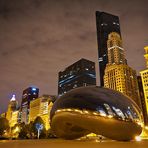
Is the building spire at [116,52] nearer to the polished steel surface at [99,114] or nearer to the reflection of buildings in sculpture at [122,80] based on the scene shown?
the reflection of buildings in sculpture at [122,80]

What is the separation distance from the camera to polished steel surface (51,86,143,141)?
57.9ft

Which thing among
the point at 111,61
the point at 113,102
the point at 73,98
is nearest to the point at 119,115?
the point at 113,102

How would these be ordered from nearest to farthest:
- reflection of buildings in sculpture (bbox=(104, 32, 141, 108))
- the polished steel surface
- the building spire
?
the polished steel surface < reflection of buildings in sculpture (bbox=(104, 32, 141, 108)) < the building spire

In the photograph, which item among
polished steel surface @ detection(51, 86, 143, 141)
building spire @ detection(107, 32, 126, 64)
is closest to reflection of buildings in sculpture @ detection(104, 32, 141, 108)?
building spire @ detection(107, 32, 126, 64)

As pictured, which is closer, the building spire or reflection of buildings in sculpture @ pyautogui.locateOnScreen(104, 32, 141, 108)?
reflection of buildings in sculpture @ pyautogui.locateOnScreen(104, 32, 141, 108)

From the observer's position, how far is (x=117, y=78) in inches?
5989

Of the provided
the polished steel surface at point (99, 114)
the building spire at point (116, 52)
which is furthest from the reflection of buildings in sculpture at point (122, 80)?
the polished steel surface at point (99, 114)

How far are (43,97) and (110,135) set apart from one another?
183886mm

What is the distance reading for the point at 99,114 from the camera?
1770cm

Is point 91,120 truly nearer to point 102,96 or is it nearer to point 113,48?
point 102,96

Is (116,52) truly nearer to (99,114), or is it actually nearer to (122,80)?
(122,80)

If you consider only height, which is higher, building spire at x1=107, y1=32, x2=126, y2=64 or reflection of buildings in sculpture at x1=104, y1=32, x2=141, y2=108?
building spire at x1=107, y1=32, x2=126, y2=64

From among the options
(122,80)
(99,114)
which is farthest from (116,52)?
(99,114)

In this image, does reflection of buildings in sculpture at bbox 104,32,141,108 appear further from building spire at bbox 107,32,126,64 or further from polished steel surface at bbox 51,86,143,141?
Answer: polished steel surface at bbox 51,86,143,141
